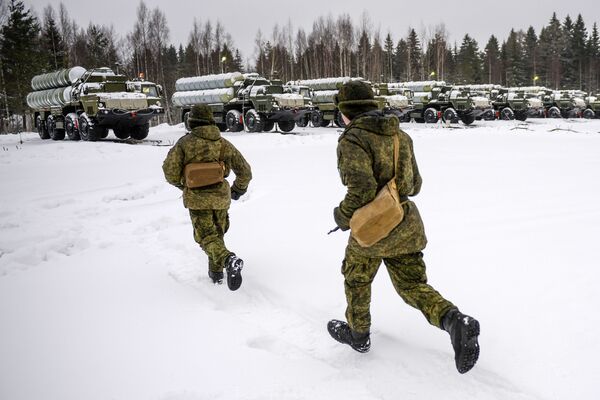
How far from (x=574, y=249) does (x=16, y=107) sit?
37.5m

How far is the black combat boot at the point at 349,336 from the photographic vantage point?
9.28 ft

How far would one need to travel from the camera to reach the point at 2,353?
3.02 m

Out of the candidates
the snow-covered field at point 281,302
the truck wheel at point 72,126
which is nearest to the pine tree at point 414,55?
the truck wheel at point 72,126

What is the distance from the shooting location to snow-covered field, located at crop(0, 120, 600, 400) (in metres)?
2.58

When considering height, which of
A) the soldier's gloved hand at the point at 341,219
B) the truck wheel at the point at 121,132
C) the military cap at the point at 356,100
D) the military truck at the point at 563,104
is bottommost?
the soldier's gloved hand at the point at 341,219

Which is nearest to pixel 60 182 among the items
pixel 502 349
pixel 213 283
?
pixel 213 283

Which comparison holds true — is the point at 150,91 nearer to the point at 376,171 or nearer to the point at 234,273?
the point at 234,273

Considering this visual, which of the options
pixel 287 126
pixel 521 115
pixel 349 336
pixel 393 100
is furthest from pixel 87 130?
pixel 521 115

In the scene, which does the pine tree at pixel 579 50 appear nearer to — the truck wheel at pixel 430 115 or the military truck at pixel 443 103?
the military truck at pixel 443 103

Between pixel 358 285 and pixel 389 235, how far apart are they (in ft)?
1.37

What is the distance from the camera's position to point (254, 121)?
18.7 metres

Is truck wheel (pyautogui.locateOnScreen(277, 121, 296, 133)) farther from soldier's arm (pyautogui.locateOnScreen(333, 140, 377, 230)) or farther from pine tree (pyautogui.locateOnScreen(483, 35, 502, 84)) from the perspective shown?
pine tree (pyautogui.locateOnScreen(483, 35, 502, 84))

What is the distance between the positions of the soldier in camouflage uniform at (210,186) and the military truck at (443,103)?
2279 centimetres

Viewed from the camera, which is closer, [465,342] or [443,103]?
[465,342]
